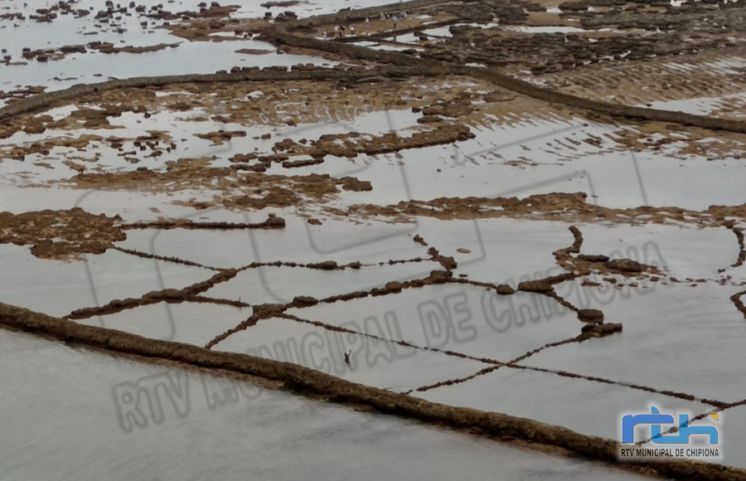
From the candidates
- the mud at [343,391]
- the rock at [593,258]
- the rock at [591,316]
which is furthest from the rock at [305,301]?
the rock at [593,258]

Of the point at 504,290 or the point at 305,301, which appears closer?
the point at 305,301

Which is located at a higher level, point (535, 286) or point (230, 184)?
point (230, 184)

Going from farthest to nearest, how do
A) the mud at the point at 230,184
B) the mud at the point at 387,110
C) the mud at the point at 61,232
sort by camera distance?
the mud at the point at 230,184, the mud at the point at 61,232, the mud at the point at 387,110

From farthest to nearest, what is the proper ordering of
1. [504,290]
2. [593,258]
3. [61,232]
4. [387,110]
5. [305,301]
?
[387,110] < [61,232] < [593,258] < [504,290] < [305,301]

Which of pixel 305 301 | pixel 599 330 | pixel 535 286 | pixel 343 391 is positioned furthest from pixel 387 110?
pixel 343 391

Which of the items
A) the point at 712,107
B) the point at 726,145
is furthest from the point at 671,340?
the point at 712,107

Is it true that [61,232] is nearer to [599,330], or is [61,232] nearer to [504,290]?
[504,290]

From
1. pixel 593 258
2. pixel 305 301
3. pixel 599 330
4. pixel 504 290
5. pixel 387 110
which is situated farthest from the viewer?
pixel 387 110

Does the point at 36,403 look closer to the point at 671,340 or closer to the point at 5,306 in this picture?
the point at 5,306

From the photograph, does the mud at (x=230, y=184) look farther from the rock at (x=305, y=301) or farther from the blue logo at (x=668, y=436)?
the blue logo at (x=668, y=436)
